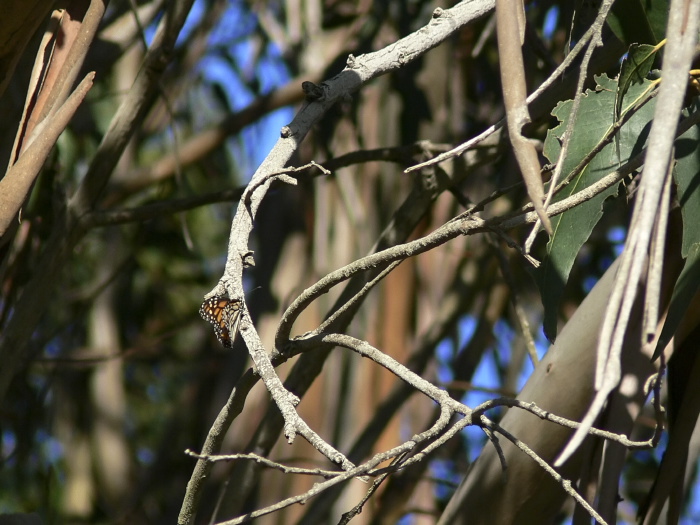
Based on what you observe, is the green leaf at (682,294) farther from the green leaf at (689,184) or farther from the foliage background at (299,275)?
the foliage background at (299,275)

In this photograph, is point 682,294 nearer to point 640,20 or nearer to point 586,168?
point 586,168

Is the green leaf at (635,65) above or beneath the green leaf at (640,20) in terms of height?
beneath

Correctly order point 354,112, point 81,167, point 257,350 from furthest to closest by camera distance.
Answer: point 81,167 < point 354,112 < point 257,350

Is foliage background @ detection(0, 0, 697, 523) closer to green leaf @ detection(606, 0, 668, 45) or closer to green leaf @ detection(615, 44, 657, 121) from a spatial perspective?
green leaf @ detection(606, 0, 668, 45)

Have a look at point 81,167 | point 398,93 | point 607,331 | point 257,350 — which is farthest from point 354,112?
point 607,331

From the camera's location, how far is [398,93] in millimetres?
2045

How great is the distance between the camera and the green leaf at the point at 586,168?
0.80m

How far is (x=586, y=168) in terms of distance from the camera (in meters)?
0.83

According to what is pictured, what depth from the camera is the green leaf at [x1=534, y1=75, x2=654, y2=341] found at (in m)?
0.80

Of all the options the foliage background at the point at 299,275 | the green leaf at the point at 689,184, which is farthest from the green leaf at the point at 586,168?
the foliage background at the point at 299,275

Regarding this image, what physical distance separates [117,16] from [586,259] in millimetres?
1523

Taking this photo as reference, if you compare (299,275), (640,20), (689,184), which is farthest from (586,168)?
(299,275)

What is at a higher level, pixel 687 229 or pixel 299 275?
pixel 299 275

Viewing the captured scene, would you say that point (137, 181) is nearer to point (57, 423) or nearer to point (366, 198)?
point (366, 198)
